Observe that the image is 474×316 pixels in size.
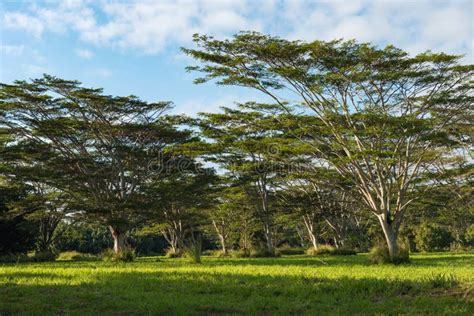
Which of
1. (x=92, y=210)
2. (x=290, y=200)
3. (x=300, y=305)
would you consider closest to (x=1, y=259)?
(x=92, y=210)

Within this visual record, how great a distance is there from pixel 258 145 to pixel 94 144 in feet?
35.1

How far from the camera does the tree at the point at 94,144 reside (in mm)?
23531

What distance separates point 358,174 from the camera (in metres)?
19.8

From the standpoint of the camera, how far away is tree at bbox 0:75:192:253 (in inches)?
926

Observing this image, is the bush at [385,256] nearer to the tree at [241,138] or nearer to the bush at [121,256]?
the tree at [241,138]

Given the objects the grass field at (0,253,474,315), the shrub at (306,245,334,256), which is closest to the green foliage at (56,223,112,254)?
the shrub at (306,245,334,256)

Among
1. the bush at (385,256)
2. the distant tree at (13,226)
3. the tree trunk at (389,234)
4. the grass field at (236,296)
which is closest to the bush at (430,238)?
the tree trunk at (389,234)

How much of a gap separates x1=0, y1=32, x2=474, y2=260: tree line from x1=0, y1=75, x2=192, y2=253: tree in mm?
76

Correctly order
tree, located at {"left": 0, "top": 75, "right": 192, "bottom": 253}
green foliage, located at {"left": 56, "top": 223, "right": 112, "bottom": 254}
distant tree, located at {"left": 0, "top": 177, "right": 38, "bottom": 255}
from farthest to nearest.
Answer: green foliage, located at {"left": 56, "top": 223, "right": 112, "bottom": 254}, distant tree, located at {"left": 0, "top": 177, "right": 38, "bottom": 255}, tree, located at {"left": 0, "top": 75, "right": 192, "bottom": 253}

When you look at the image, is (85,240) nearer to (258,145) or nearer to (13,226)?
(13,226)

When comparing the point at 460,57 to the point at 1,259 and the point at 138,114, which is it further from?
the point at 1,259

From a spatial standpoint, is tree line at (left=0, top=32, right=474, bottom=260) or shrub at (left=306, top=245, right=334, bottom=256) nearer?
tree line at (left=0, top=32, right=474, bottom=260)

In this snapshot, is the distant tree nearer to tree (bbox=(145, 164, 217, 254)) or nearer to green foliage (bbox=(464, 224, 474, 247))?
tree (bbox=(145, 164, 217, 254))

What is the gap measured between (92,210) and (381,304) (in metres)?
19.6
